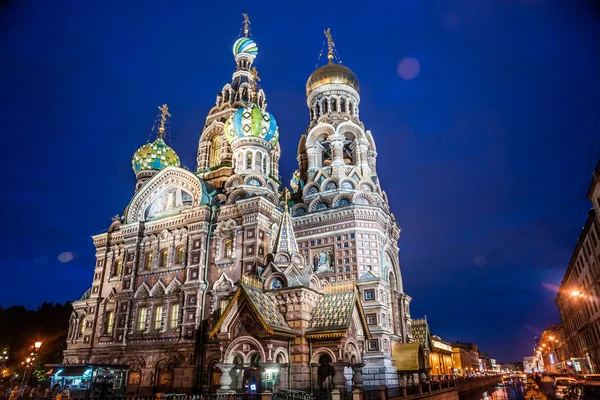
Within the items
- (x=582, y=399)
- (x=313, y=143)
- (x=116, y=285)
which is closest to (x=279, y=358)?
(x=582, y=399)

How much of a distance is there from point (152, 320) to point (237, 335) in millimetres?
14164

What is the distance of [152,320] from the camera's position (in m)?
27.2

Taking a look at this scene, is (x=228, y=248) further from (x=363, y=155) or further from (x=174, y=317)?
(x=363, y=155)

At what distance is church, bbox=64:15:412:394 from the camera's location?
2122 centimetres

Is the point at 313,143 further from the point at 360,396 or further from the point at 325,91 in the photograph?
the point at 360,396

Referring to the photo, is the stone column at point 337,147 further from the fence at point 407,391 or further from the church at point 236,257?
the fence at point 407,391

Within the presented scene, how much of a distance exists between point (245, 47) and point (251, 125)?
43.4 ft

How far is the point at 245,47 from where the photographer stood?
4056 centimetres

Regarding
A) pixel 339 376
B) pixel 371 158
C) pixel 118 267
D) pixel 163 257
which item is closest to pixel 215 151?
pixel 163 257

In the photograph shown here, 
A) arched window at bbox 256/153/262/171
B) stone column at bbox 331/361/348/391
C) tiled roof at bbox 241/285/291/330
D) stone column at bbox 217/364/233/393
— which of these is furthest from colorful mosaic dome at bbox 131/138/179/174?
stone column at bbox 331/361/348/391

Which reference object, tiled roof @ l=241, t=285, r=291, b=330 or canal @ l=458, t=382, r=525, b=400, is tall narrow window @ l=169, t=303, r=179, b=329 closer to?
tiled roof @ l=241, t=285, r=291, b=330

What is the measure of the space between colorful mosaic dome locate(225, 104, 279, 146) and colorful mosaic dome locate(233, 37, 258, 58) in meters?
11.3

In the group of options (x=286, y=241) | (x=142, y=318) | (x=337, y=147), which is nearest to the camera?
(x=286, y=241)

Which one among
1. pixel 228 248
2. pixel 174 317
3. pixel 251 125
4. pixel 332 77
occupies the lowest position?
pixel 174 317
